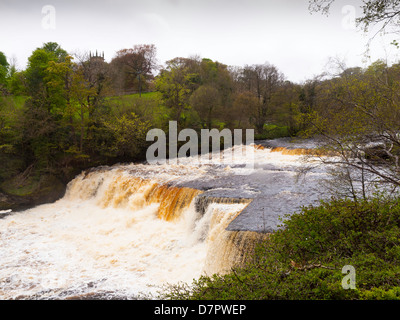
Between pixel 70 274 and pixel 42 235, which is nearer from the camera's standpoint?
pixel 70 274

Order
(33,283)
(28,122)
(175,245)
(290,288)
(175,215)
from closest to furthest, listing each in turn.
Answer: (290,288)
(33,283)
(175,245)
(175,215)
(28,122)

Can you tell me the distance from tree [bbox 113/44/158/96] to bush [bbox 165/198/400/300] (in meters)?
39.3

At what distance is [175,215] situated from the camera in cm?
1134

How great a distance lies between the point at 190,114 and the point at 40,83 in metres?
11.9

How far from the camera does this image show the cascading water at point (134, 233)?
7703mm

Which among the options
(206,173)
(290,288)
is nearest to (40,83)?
(206,173)

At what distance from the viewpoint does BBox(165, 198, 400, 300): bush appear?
3.73 meters

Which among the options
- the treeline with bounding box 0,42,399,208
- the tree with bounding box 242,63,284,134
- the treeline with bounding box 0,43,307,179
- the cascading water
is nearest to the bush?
the cascading water

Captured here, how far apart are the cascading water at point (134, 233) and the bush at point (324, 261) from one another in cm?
173

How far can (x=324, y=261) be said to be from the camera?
4.87 metres

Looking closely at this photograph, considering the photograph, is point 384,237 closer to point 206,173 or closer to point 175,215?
point 175,215

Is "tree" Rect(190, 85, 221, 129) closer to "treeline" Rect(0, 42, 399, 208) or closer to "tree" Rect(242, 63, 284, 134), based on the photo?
"treeline" Rect(0, 42, 399, 208)

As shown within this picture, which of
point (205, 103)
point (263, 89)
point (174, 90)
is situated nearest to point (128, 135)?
point (174, 90)

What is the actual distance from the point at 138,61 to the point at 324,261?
42.8 meters
